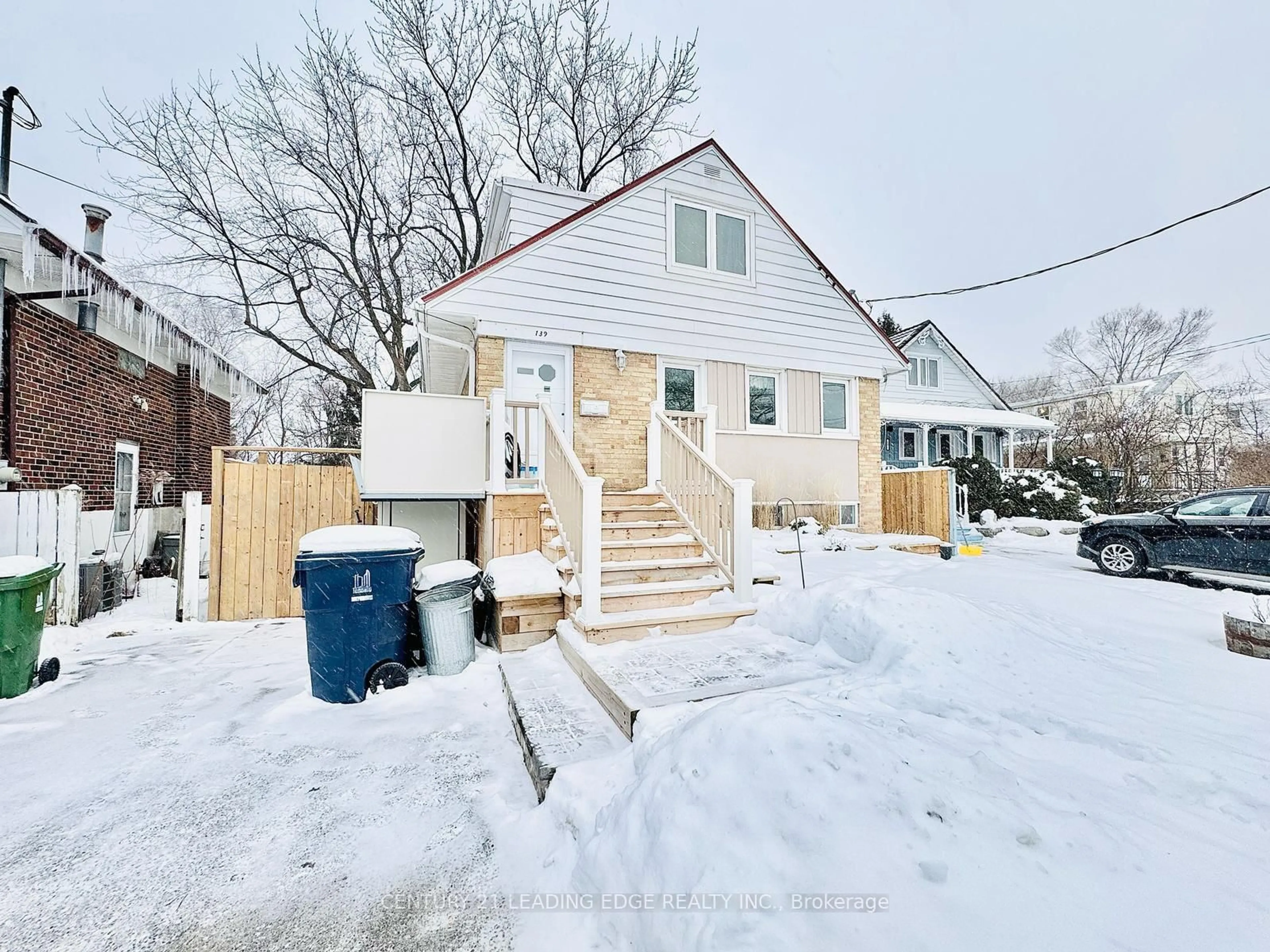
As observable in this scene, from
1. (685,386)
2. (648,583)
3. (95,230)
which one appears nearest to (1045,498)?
(685,386)

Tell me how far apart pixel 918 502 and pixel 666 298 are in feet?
20.4

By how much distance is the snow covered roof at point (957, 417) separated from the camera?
1686 cm

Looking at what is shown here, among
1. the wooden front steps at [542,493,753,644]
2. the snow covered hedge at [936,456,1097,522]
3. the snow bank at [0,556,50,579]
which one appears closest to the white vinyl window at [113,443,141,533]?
the snow bank at [0,556,50,579]

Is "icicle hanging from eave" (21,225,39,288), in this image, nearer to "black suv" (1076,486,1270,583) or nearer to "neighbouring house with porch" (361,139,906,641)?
"neighbouring house with porch" (361,139,906,641)

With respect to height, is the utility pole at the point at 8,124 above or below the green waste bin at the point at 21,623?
above

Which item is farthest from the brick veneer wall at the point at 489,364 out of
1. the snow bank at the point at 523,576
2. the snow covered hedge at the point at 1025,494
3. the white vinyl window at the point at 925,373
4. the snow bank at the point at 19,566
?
the white vinyl window at the point at 925,373

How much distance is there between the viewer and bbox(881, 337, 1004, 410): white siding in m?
19.9

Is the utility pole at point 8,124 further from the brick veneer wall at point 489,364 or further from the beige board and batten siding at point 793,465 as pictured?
the beige board and batten siding at point 793,465

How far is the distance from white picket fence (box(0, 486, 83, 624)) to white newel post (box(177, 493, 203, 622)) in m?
0.94

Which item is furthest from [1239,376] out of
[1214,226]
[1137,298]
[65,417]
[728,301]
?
[65,417]

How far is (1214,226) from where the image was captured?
17406 mm

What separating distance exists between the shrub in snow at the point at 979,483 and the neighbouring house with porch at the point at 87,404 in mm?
17077

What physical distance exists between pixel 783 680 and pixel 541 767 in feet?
4.89

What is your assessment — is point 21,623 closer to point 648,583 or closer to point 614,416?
point 648,583
